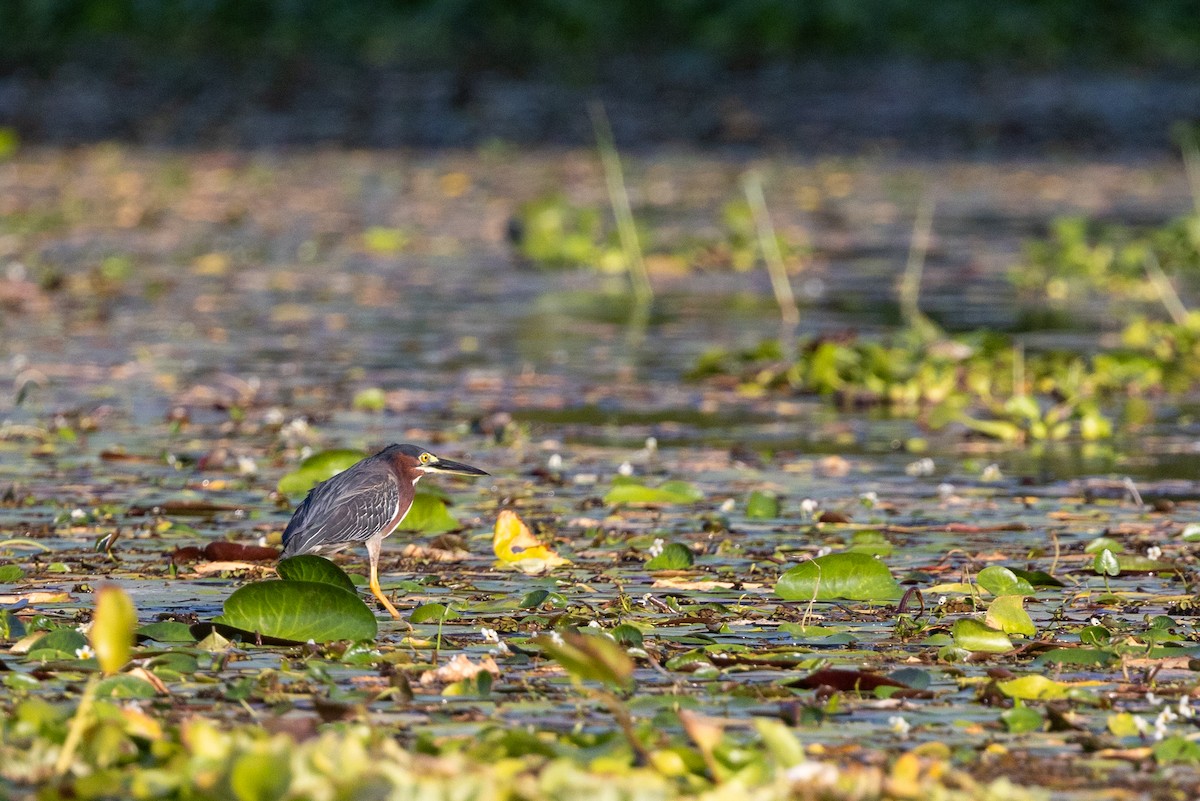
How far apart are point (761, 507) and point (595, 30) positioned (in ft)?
62.1

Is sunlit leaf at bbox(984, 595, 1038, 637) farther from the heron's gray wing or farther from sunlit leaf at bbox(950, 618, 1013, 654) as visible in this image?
the heron's gray wing

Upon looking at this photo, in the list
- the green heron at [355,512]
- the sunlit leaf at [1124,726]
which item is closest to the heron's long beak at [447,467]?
the green heron at [355,512]

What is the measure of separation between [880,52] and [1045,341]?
14.4m

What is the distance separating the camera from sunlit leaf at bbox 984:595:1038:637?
4.76 metres

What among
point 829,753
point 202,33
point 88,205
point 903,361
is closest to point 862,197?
point 88,205

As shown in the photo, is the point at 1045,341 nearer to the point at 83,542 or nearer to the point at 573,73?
the point at 83,542

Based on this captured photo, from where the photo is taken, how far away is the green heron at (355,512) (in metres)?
5.12

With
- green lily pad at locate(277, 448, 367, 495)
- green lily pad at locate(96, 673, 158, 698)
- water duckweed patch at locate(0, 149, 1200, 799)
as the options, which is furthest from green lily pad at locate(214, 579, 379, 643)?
green lily pad at locate(277, 448, 367, 495)

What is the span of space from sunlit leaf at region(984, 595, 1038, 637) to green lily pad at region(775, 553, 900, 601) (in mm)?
423

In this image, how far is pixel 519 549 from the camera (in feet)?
18.2

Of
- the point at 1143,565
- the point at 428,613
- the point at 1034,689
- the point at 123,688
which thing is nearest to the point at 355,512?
the point at 428,613

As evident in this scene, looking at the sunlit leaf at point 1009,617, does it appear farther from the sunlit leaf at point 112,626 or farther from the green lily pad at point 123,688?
the sunlit leaf at point 112,626

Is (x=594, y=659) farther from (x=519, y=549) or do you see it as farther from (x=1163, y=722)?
(x=519, y=549)

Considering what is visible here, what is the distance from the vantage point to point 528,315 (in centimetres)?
1118
